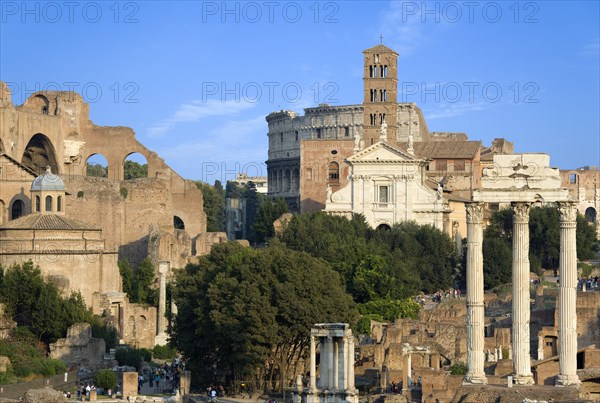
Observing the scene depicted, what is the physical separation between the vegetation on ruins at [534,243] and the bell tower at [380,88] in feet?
41.2

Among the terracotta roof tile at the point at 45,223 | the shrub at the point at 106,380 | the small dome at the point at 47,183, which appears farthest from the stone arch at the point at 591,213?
the shrub at the point at 106,380

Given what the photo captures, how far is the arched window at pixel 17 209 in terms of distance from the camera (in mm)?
73812

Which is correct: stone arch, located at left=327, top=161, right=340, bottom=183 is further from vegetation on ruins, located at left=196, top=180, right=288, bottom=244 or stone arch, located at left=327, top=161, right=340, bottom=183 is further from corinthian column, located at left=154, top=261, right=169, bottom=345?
corinthian column, located at left=154, top=261, right=169, bottom=345

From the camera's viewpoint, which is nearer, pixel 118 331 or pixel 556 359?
pixel 556 359

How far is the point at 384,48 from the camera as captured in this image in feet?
340

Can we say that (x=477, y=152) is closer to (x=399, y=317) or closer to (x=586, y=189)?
(x=586, y=189)

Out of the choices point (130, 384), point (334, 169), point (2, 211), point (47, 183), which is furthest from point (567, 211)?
point (334, 169)

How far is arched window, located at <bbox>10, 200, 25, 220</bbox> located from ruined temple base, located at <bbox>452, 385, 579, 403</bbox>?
3688cm

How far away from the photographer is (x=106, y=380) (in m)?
54.0

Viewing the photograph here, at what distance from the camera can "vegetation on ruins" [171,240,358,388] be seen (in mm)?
54312

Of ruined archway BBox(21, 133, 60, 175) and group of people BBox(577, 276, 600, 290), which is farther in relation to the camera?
ruined archway BBox(21, 133, 60, 175)

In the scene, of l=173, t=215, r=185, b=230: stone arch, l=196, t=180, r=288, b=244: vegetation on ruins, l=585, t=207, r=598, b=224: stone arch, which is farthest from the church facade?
l=173, t=215, r=185, b=230: stone arch

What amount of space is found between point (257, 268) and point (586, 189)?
3104 inches

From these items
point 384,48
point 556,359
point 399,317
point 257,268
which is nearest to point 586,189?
point 384,48
